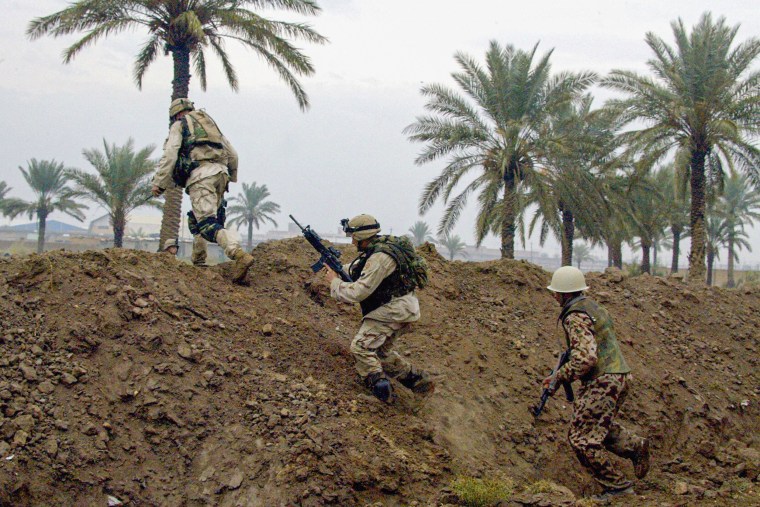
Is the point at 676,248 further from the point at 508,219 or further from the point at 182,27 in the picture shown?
the point at 182,27

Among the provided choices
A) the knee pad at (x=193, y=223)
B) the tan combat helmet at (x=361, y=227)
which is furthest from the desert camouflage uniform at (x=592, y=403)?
the knee pad at (x=193, y=223)

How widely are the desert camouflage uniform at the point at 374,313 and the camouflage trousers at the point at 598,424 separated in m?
1.53

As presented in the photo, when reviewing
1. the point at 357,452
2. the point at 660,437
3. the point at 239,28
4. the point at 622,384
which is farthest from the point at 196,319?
the point at 239,28

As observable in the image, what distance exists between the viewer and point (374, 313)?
17.9ft

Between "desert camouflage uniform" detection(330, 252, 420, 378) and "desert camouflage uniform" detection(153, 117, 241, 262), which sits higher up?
"desert camouflage uniform" detection(153, 117, 241, 262)

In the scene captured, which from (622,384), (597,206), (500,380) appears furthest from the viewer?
(597,206)

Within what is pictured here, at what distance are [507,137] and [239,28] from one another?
686 centimetres

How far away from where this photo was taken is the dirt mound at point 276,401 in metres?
4.39

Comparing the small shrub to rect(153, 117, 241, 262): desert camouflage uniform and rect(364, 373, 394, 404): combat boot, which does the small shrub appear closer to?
rect(364, 373, 394, 404): combat boot

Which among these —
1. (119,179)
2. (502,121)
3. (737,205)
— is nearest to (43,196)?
(119,179)

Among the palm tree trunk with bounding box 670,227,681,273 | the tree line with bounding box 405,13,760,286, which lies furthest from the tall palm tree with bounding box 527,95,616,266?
the palm tree trunk with bounding box 670,227,681,273

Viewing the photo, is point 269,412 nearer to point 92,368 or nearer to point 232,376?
point 232,376

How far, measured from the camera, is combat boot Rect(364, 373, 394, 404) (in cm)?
534

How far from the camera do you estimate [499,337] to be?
7.35 m
